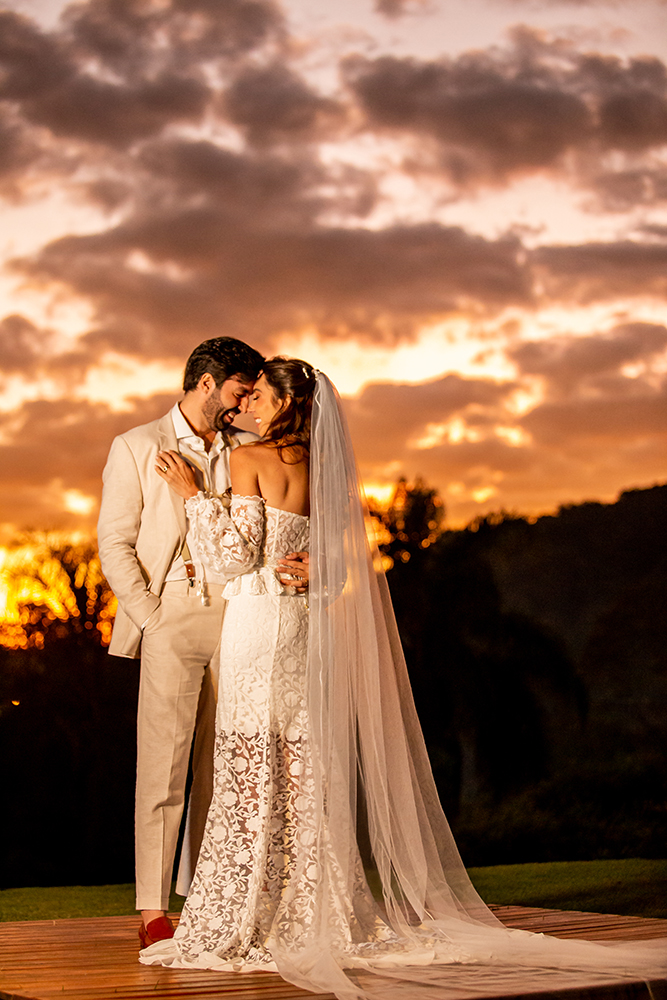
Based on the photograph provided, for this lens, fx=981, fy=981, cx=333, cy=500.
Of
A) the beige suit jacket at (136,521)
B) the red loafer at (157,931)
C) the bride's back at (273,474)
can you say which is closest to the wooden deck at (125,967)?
the red loafer at (157,931)

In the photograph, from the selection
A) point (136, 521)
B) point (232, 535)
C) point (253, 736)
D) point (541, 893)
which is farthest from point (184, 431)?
point (541, 893)

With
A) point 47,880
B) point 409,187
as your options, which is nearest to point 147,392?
point 409,187

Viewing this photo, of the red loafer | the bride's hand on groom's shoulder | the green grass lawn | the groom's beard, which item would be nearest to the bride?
the bride's hand on groom's shoulder

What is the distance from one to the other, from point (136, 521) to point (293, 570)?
85 centimetres

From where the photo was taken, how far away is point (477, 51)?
9172 mm

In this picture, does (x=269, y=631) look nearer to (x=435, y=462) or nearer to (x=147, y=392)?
(x=147, y=392)

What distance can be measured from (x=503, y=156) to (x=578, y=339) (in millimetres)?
2924

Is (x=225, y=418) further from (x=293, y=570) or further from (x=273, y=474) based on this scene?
(x=293, y=570)

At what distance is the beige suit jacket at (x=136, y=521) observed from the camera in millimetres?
4137

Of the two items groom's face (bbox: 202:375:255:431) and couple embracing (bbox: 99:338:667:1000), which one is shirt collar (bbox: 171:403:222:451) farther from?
couple embracing (bbox: 99:338:667:1000)

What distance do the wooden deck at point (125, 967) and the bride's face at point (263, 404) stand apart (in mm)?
1957

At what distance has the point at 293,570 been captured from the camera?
3.75m

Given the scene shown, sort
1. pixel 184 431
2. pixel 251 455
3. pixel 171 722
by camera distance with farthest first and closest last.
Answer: pixel 184 431
pixel 171 722
pixel 251 455

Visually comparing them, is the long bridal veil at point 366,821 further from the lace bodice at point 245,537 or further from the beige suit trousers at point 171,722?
the beige suit trousers at point 171,722
